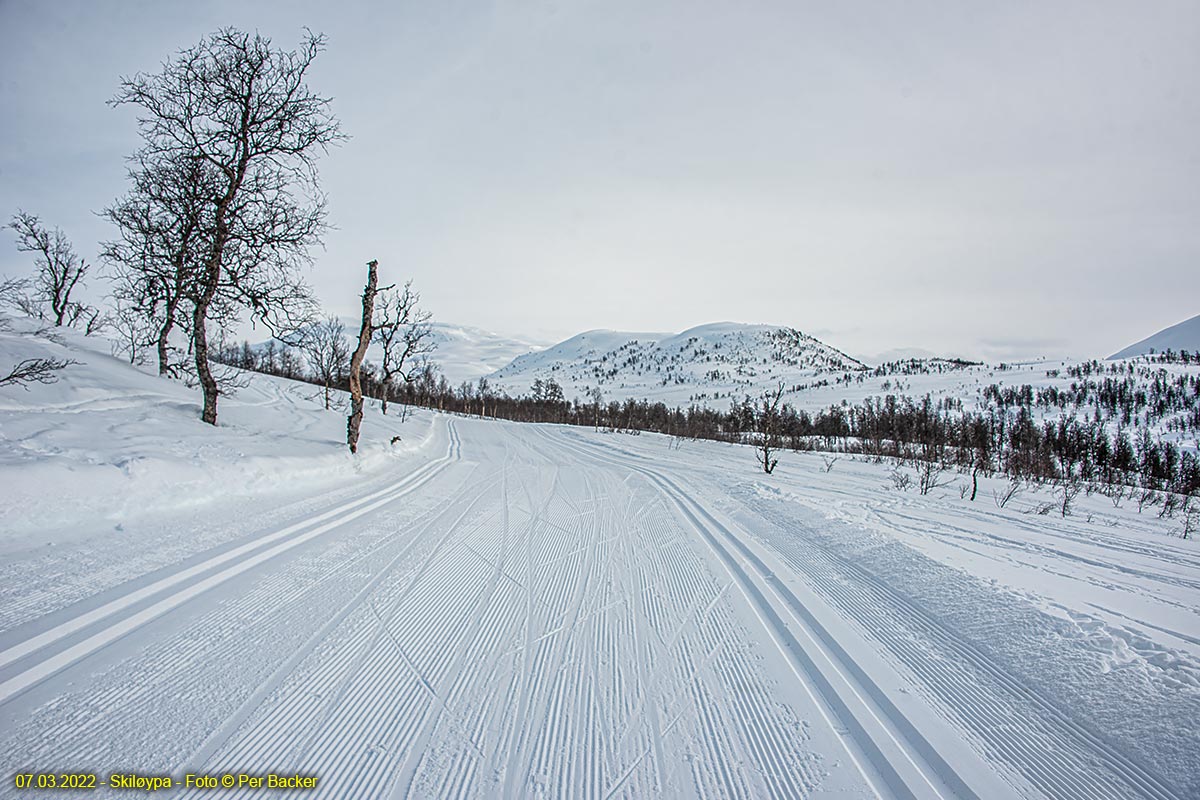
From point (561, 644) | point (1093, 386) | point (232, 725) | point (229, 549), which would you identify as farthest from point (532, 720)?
point (1093, 386)

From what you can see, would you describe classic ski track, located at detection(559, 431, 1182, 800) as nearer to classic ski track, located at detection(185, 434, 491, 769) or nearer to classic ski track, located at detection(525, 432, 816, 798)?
classic ski track, located at detection(525, 432, 816, 798)

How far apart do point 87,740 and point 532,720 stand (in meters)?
2.09

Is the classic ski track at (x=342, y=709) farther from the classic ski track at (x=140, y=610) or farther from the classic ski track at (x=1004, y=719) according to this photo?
the classic ski track at (x=1004, y=719)

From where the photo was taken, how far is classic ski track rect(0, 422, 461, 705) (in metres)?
2.79

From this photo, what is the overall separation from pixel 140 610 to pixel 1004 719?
19.5ft

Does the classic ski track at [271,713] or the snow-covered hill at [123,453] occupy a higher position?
the snow-covered hill at [123,453]

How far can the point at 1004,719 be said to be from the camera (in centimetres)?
287

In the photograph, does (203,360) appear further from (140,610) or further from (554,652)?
(554,652)

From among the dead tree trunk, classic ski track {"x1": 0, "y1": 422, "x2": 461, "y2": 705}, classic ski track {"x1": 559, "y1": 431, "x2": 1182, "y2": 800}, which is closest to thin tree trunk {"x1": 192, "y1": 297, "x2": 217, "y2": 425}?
the dead tree trunk

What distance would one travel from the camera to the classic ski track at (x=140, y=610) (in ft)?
9.15

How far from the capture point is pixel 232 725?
243cm

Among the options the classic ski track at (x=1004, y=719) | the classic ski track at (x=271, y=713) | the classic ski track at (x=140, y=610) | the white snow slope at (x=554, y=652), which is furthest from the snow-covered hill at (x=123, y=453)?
the classic ski track at (x=1004, y=719)

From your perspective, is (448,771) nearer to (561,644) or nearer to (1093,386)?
(561,644)

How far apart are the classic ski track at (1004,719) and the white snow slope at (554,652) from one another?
0.02 m
